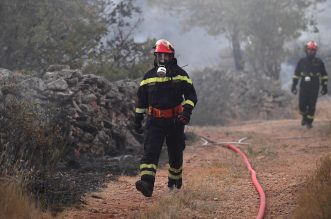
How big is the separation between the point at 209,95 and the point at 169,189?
13.9 meters

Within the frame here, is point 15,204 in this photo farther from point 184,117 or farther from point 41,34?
point 41,34

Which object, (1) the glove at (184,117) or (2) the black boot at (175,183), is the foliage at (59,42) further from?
(1) the glove at (184,117)

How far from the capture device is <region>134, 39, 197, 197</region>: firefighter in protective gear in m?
5.73

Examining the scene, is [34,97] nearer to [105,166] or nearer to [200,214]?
[105,166]

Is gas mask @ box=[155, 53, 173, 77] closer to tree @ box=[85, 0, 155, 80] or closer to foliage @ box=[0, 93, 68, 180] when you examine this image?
foliage @ box=[0, 93, 68, 180]

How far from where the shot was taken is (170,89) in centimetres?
580

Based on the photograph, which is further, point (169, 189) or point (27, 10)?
point (27, 10)

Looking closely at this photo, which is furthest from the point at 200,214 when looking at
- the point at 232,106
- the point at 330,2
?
the point at 330,2

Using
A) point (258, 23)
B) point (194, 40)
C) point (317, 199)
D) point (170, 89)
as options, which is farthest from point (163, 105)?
point (194, 40)

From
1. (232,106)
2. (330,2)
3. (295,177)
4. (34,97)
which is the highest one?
(330,2)

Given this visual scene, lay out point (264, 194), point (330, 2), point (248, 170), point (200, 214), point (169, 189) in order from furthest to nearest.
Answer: point (330, 2), point (248, 170), point (169, 189), point (264, 194), point (200, 214)

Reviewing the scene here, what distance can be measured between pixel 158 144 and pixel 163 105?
1.54ft

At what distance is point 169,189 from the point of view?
6.14 m

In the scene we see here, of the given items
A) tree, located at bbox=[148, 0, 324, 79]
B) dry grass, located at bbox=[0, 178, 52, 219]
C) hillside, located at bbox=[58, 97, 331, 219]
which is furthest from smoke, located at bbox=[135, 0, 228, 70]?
dry grass, located at bbox=[0, 178, 52, 219]
